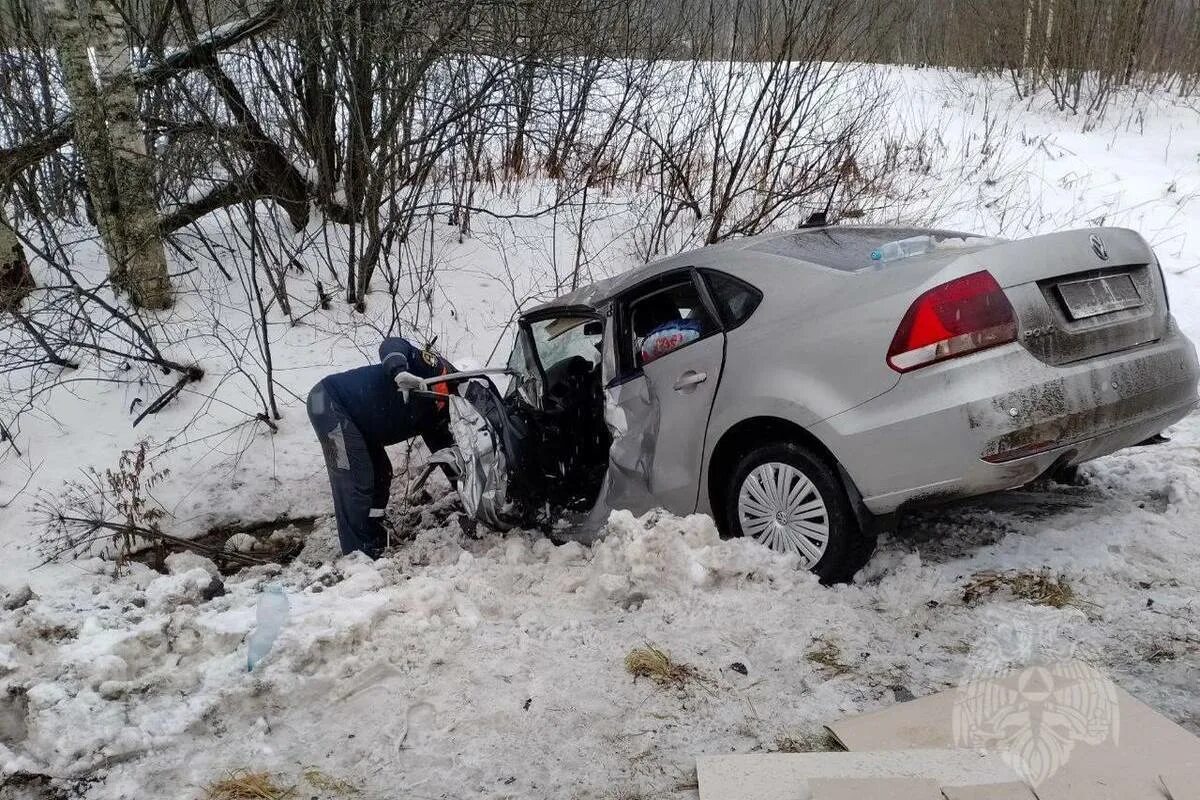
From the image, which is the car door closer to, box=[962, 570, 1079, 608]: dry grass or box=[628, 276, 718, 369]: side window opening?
box=[628, 276, 718, 369]: side window opening

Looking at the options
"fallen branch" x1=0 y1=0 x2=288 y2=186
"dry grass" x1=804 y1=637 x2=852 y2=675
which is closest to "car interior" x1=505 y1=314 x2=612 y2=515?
"dry grass" x1=804 y1=637 x2=852 y2=675

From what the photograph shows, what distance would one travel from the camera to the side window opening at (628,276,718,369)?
12.6ft

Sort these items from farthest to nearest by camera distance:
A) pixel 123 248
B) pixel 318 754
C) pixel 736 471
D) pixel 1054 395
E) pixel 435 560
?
pixel 123 248 < pixel 435 560 < pixel 736 471 < pixel 1054 395 < pixel 318 754

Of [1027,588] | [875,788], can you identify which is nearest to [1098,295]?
[1027,588]

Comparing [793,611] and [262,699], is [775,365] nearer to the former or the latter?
[793,611]

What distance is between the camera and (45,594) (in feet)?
14.6

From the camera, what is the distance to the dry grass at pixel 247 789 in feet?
7.47

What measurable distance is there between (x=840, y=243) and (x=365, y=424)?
8.84 ft

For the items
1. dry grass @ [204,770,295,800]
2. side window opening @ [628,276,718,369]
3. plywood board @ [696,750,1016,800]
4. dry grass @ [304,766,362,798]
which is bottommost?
plywood board @ [696,750,1016,800]

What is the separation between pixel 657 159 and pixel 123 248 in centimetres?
Result: 547

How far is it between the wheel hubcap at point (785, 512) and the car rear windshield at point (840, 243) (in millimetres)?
912

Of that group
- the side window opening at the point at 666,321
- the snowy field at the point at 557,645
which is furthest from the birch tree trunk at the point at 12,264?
the side window opening at the point at 666,321

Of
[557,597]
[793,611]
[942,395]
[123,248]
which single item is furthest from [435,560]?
[123,248]

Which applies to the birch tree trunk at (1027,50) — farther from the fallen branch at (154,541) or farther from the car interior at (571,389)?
the fallen branch at (154,541)
